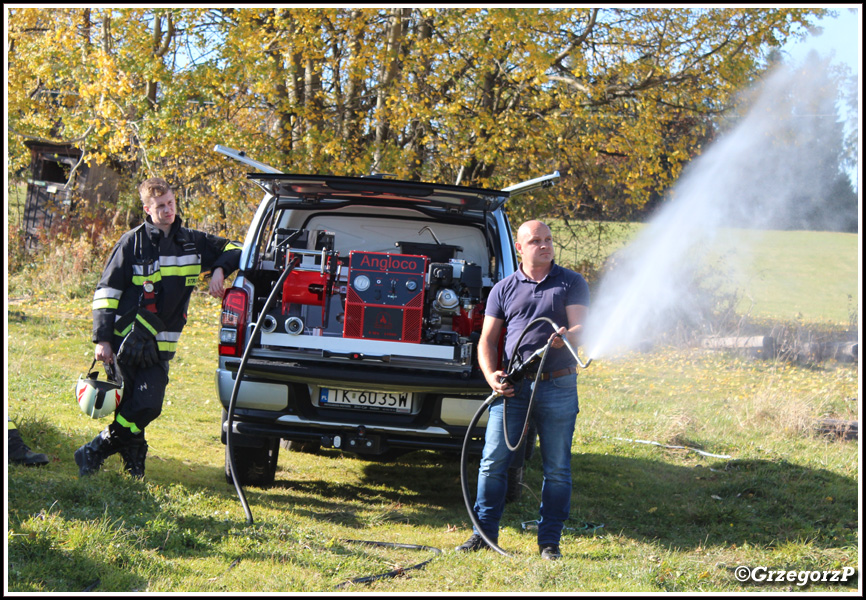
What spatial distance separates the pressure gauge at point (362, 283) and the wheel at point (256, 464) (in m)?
1.13

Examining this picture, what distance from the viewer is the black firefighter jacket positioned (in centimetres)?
480

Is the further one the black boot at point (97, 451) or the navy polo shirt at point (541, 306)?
the black boot at point (97, 451)

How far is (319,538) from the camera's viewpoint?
4.11 metres

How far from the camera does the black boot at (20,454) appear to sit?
482cm

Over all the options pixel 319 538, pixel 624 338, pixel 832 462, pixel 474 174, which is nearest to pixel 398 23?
pixel 474 174

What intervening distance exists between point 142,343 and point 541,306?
7.96 feet

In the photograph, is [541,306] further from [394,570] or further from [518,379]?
[394,570]

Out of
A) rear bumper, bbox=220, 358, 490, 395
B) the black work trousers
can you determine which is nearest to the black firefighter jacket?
the black work trousers

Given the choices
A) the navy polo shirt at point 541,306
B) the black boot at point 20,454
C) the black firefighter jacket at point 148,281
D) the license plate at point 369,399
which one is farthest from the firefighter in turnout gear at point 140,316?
the navy polo shirt at point 541,306

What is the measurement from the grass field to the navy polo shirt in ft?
3.43

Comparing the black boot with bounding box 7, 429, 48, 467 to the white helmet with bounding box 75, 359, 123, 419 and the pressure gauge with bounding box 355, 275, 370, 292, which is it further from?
the pressure gauge with bounding box 355, 275, 370, 292

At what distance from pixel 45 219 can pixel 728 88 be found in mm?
14576

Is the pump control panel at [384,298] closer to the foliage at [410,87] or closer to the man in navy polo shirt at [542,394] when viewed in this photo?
the man in navy polo shirt at [542,394]

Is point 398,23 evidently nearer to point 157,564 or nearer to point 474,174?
point 474,174
